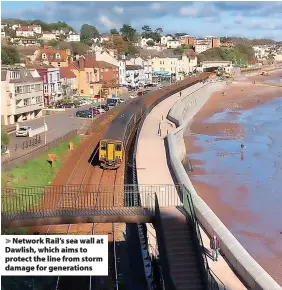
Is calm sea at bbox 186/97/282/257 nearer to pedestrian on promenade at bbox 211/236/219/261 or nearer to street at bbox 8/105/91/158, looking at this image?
pedestrian on promenade at bbox 211/236/219/261

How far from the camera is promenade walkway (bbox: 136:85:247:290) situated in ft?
40.5

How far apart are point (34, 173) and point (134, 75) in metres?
61.9

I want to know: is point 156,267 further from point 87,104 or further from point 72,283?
point 87,104

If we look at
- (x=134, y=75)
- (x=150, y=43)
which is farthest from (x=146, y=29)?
(x=134, y=75)

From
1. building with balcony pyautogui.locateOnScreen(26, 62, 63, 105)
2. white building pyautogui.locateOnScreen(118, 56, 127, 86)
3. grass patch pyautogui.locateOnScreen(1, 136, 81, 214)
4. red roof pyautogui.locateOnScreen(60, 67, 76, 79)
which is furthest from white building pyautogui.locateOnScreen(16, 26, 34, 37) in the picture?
grass patch pyautogui.locateOnScreen(1, 136, 81, 214)

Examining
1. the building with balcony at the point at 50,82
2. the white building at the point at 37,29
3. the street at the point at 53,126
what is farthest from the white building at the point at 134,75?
the white building at the point at 37,29

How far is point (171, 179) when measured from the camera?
21.6 meters

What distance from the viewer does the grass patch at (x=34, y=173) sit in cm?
2183

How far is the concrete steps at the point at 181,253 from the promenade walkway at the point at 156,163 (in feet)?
2.83

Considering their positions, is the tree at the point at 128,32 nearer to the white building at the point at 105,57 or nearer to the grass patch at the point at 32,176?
the white building at the point at 105,57

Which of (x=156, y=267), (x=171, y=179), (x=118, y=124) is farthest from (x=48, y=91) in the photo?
(x=156, y=267)

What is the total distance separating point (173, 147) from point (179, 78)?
8197 cm

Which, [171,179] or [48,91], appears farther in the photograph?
[48,91]

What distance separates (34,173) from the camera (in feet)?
79.5
